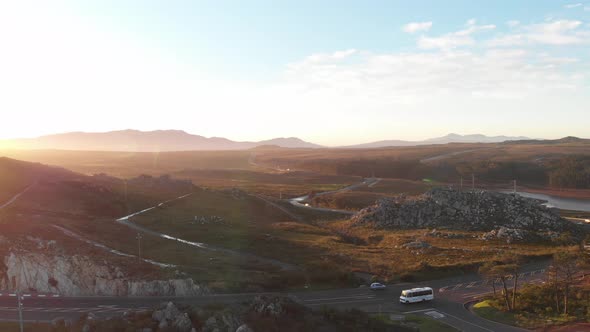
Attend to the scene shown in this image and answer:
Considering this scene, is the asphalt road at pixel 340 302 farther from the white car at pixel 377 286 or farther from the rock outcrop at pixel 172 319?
the rock outcrop at pixel 172 319

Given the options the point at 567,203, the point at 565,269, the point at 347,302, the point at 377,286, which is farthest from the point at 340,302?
the point at 567,203

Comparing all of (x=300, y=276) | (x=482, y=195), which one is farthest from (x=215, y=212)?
(x=482, y=195)

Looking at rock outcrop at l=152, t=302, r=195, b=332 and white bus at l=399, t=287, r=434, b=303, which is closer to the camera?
rock outcrop at l=152, t=302, r=195, b=332

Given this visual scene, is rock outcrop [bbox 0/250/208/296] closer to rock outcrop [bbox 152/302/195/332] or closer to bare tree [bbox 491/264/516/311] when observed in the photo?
rock outcrop [bbox 152/302/195/332]

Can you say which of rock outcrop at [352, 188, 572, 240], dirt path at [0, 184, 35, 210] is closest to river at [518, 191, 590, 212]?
rock outcrop at [352, 188, 572, 240]

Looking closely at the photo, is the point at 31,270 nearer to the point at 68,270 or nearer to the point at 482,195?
the point at 68,270
